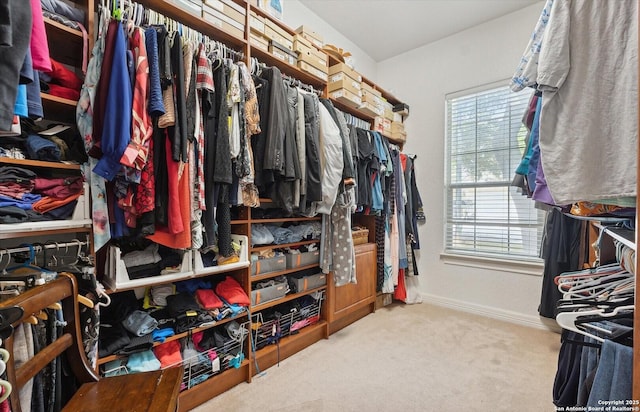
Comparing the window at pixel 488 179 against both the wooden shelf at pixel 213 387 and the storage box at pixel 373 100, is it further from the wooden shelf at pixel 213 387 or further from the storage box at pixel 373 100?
the wooden shelf at pixel 213 387

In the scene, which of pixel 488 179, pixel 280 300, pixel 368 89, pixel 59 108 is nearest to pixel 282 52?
pixel 368 89

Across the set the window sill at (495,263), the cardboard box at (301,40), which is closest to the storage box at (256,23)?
the cardboard box at (301,40)

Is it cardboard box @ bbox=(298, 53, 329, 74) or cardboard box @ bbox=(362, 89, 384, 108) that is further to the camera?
cardboard box @ bbox=(362, 89, 384, 108)

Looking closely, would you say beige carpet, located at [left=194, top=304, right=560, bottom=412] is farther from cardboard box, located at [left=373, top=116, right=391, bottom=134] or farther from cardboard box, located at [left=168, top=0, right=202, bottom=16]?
cardboard box, located at [left=168, top=0, right=202, bottom=16]

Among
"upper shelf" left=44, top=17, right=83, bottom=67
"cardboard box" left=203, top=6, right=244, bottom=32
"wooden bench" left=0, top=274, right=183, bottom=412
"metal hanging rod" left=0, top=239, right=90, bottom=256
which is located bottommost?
"wooden bench" left=0, top=274, right=183, bottom=412

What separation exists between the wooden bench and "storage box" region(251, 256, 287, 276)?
0.80 m

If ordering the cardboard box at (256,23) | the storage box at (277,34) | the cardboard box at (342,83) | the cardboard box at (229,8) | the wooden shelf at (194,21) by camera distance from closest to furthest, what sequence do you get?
1. the wooden shelf at (194,21)
2. the cardboard box at (229,8)
3. the cardboard box at (256,23)
4. the storage box at (277,34)
5. the cardboard box at (342,83)

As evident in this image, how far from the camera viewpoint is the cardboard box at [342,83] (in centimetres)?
236

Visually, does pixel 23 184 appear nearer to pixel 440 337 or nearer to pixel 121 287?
pixel 121 287

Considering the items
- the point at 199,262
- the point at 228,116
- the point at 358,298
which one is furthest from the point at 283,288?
the point at 228,116

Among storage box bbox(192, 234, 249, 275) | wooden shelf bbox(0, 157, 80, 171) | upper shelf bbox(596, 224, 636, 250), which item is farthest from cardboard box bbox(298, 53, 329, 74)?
upper shelf bbox(596, 224, 636, 250)

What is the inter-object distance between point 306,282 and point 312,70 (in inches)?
66.5

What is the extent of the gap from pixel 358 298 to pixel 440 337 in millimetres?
760

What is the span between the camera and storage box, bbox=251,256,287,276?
1796mm
